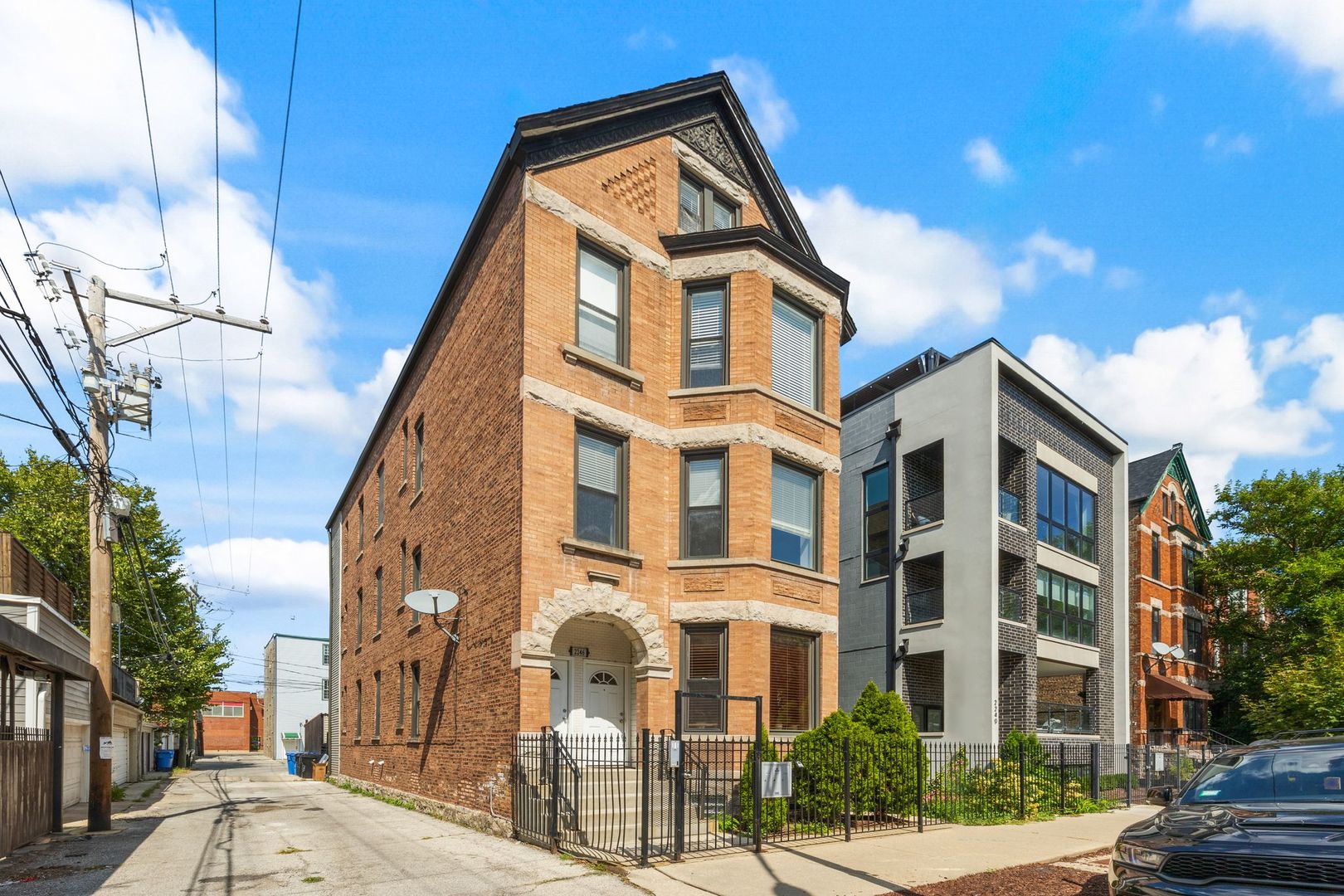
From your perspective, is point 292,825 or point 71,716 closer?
point 292,825

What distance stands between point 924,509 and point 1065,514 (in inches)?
202

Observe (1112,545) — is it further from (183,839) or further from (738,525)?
(183,839)

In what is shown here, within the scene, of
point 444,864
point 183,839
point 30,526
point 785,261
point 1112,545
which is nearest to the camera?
point 444,864

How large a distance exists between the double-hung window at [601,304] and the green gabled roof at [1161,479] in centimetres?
2593

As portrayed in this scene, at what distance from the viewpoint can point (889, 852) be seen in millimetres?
12172

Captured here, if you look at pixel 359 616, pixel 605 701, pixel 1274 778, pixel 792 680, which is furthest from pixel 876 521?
pixel 1274 778

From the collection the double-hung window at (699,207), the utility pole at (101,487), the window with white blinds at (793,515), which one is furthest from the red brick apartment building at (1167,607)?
the utility pole at (101,487)

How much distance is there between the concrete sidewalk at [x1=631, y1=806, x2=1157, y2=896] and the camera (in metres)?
9.98

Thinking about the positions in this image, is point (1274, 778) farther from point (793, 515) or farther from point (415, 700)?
point (415, 700)

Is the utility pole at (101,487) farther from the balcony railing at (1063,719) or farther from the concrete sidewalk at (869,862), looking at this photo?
the balcony railing at (1063,719)

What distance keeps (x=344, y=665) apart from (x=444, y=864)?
2175 centimetres

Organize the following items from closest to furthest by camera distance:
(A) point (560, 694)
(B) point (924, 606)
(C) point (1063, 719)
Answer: (A) point (560, 694)
(B) point (924, 606)
(C) point (1063, 719)

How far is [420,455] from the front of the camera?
22.4 metres

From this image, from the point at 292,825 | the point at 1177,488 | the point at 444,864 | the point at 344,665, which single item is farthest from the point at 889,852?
the point at 1177,488
